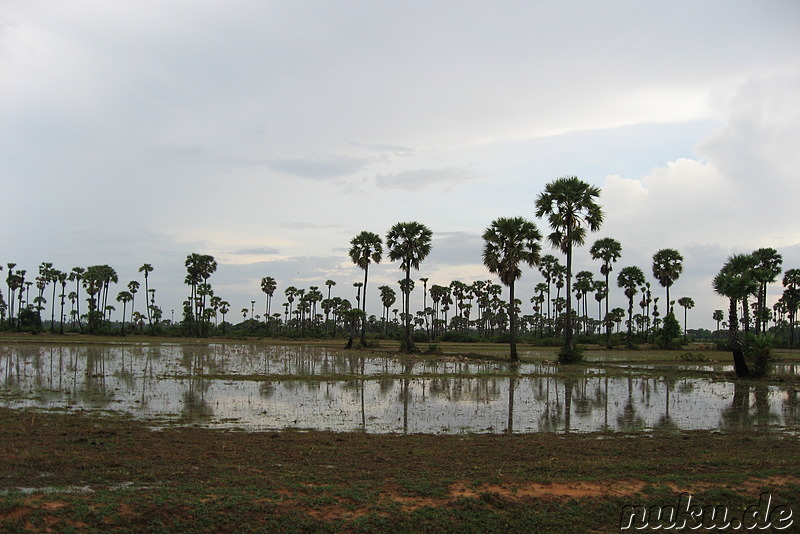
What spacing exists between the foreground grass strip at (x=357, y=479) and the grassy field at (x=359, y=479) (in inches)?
1.1

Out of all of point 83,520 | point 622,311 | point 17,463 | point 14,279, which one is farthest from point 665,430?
point 14,279

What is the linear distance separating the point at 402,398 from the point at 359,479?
12.1 m

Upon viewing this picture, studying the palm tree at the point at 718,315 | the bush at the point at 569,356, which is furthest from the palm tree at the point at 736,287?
the palm tree at the point at 718,315

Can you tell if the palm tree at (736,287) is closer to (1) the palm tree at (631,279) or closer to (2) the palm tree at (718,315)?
(1) the palm tree at (631,279)

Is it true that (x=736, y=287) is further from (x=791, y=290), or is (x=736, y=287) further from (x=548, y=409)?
(x=791, y=290)

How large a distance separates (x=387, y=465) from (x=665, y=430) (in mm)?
9305

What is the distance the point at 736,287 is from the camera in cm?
3095

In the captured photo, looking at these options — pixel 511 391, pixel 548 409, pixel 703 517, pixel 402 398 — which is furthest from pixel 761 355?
pixel 703 517

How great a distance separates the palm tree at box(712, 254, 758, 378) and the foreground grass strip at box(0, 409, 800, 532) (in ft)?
65.2

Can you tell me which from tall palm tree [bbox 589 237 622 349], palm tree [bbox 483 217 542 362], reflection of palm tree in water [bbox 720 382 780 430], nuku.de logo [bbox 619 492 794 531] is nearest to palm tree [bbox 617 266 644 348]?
tall palm tree [bbox 589 237 622 349]

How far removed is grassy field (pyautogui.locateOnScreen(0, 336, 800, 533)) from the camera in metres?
7.73

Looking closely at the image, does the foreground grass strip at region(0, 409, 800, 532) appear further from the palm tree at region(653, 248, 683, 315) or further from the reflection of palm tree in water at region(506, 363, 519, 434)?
the palm tree at region(653, 248, 683, 315)

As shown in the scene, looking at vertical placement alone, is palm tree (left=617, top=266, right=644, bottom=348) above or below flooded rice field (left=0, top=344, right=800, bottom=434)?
above

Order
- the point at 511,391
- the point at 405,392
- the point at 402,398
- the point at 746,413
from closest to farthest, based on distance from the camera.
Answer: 1. the point at 746,413
2. the point at 402,398
3. the point at 405,392
4. the point at 511,391
